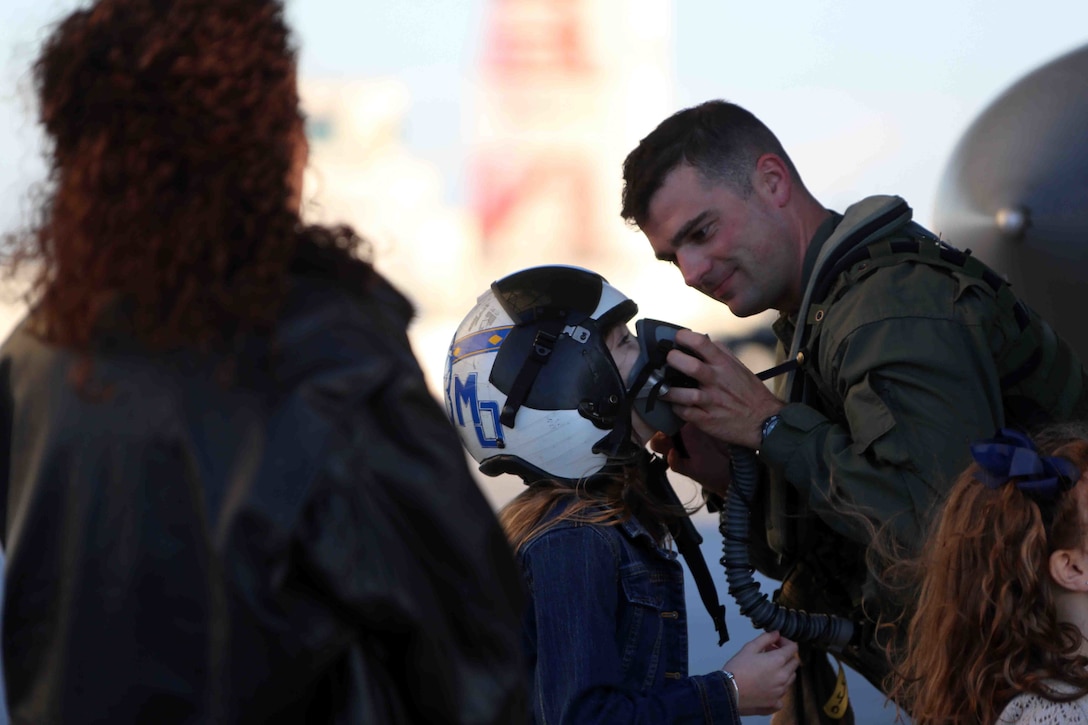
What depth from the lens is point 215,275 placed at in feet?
3.81

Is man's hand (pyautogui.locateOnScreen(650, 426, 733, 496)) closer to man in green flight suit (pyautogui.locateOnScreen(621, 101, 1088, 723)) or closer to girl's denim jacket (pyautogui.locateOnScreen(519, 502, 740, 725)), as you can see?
man in green flight suit (pyautogui.locateOnScreen(621, 101, 1088, 723))

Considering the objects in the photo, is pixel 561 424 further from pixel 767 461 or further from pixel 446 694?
pixel 446 694

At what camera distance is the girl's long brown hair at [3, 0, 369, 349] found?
3.77 ft

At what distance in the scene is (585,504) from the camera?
2.13 meters

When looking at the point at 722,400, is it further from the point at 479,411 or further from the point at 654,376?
the point at 479,411

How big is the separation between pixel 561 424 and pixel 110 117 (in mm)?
1124

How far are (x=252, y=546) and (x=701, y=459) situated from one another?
169cm

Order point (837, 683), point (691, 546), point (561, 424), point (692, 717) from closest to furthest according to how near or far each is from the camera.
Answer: point (692, 717) < point (561, 424) < point (691, 546) < point (837, 683)

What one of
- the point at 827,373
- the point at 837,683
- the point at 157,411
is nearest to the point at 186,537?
the point at 157,411

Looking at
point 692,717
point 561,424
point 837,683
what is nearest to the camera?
point 692,717

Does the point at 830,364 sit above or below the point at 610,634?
above

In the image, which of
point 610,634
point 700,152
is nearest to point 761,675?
point 610,634

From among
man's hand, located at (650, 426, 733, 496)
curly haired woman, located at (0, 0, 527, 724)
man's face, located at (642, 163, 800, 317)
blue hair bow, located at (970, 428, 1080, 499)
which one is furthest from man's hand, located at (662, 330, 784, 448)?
curly haired woman, located at (0, 0, 527, 724)

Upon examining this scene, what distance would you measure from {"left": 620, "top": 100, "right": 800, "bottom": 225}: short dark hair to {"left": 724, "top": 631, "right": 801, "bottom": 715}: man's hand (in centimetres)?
102
